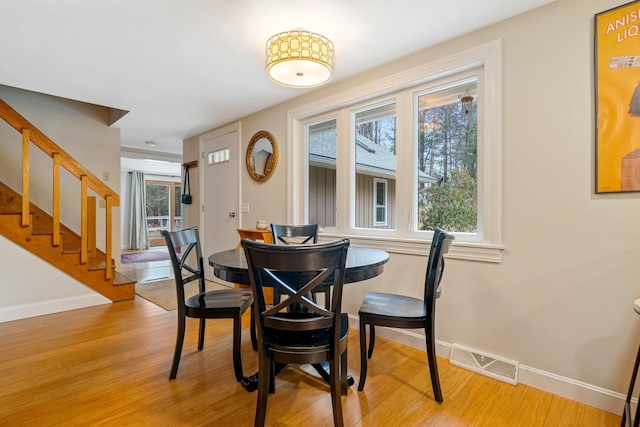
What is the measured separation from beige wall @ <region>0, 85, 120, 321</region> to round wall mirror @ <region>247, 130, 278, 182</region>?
2.21m

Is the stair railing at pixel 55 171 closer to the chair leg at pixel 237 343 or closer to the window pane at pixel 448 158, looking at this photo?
the chair leg at pixel 237 343

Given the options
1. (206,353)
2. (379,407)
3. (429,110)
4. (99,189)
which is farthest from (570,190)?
(99,189)

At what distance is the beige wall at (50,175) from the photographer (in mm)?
2979

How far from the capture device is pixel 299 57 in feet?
5.57

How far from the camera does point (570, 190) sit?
5.57 ft

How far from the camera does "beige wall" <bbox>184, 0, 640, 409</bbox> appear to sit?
1581 millimetres

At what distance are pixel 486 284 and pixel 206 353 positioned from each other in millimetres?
1985

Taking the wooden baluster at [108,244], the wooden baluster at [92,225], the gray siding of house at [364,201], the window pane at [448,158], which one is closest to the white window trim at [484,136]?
the window pane at [448,158]

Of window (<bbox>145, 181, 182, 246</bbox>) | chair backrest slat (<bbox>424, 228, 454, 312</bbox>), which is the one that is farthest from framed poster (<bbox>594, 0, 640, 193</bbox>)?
window (<bbox>145, 181, 182, 246</bbox>)

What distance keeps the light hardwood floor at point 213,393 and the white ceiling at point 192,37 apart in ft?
7.30

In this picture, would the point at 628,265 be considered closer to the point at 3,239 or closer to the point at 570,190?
the point at 570,190

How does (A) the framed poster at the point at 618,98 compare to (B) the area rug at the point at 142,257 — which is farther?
(B) the area rug at the point at 142,257

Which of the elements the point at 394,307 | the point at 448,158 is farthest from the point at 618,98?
the point at 394,307

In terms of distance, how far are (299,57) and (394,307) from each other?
1520mm
